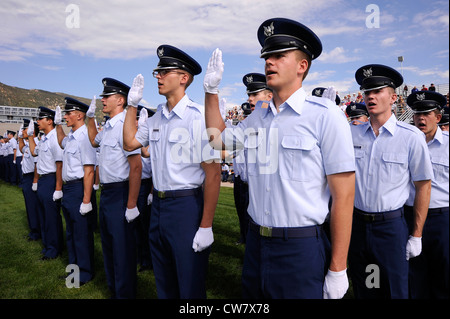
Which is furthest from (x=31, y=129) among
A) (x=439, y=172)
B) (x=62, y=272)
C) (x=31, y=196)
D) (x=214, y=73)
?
(x=439, y=172)

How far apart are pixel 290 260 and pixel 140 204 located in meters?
4.24

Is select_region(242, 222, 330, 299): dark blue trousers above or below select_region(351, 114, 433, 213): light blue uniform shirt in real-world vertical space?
below

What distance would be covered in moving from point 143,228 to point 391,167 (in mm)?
4508

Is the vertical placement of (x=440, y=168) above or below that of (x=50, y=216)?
above

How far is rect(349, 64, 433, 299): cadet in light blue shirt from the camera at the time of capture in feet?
9.67

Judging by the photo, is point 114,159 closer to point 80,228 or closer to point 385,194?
point 80,228

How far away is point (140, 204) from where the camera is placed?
5602 millimetres

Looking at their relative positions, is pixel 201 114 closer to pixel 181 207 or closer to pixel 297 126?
pixel 181 207

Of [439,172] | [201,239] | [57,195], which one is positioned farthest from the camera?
[57,195]

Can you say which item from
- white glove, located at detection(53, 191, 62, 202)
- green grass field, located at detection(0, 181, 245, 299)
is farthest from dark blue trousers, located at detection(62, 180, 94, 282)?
white glove, located at detection(53, 191, 62, 202)

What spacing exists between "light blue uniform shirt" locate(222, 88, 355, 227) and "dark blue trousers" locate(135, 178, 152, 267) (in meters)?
4.02

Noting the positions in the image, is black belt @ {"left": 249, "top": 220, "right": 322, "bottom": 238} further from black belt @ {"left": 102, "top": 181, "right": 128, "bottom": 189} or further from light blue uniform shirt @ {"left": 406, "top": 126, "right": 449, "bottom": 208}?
black belt @ {"left": 102, "top": 181, "right": 128, "bottom": 189}

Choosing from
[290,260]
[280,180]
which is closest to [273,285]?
[290,260]

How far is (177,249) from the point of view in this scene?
2760mm
